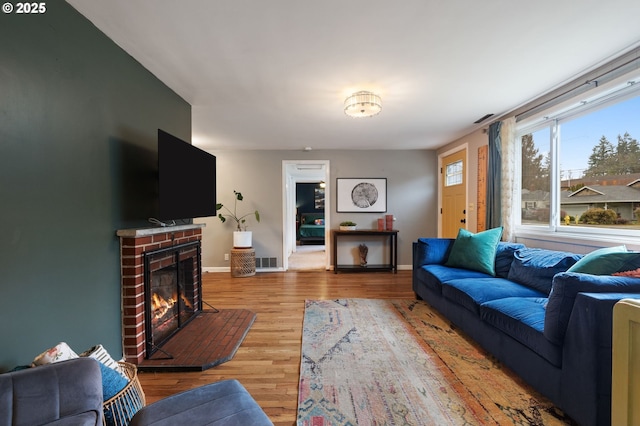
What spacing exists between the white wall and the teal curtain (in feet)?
5.92

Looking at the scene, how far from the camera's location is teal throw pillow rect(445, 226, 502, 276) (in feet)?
9.48

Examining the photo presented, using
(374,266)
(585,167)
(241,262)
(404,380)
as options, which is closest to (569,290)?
(404,380)

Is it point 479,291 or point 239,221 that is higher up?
point 239,221

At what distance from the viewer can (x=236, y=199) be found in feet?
16.9

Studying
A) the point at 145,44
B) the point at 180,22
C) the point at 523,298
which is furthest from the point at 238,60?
the point at 523,298

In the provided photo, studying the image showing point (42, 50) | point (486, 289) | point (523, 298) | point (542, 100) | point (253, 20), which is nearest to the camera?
point (42, 50)

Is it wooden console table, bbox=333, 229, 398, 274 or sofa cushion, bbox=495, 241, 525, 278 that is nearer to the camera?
sofa cushion, bbox=495, 241, 525, 278

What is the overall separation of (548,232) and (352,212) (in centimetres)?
306

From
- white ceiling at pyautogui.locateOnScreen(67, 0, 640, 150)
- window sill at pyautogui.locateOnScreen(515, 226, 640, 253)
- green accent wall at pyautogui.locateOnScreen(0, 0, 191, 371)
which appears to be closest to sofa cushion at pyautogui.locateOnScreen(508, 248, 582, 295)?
window sill at pyautogui.locateOnScreen(515, 226, 640, 253)

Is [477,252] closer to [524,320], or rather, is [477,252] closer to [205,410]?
[524,320]

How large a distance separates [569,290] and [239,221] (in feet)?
15.5

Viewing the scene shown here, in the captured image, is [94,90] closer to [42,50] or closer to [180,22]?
[42,50]

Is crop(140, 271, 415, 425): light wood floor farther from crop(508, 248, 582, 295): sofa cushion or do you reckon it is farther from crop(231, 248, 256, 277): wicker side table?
crop(508, 248, 582, 295): sofa cushion

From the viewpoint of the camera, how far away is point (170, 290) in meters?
2.57
